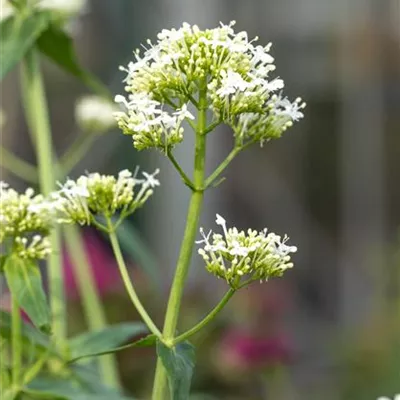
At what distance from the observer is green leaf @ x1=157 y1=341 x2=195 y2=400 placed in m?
0.64

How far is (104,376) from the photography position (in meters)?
1.06

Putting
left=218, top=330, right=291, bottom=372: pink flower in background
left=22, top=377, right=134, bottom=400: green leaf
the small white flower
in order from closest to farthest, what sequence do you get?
left=22, top=377, right=134, bottom=400: green leaf → the small white flower → left=218, top=330, right=291, bottom=372: pink flower in background

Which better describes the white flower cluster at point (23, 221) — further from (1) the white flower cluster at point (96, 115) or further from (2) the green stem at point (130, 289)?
(1) the white flower cluster at point (96, 115)

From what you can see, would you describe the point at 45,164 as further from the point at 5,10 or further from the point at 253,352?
the point at 253,352

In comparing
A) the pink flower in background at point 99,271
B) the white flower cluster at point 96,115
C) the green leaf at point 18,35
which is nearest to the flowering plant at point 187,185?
the green leaf at point 18,35

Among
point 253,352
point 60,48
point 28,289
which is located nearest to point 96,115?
point 60,48

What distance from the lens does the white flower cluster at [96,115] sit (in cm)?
117

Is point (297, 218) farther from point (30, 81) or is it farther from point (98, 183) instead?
point (98, 183)

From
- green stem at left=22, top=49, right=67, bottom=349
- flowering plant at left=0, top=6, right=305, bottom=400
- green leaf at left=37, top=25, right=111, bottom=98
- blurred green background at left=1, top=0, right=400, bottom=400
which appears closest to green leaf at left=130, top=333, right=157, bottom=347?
flowering plant at left=0, top=6, right=305, bottom=400

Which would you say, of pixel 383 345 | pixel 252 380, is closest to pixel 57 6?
pixel 252 380

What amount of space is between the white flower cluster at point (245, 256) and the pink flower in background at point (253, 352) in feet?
4.87

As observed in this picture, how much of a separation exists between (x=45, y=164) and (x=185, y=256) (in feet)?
1.07

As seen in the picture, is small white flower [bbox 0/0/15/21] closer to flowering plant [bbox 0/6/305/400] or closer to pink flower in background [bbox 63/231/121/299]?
flowering plant [bbox 0/6/305/400]

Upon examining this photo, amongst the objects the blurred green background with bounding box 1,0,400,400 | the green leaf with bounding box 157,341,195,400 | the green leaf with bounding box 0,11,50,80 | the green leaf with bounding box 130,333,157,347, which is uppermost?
the blurred green background with bounding box 1,0,400,400
